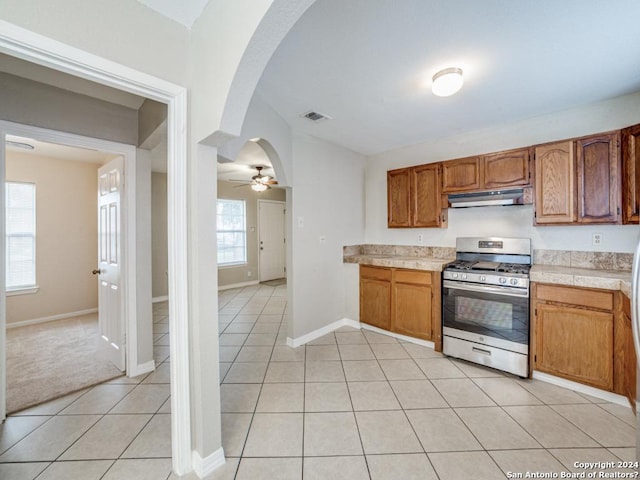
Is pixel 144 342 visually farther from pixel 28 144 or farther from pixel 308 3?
pixel 28 144

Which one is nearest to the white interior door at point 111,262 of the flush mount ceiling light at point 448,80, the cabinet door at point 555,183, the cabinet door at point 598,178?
the flush mount ceiling light at point 448,80

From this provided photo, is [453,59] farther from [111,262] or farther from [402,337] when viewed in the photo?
[111,262]

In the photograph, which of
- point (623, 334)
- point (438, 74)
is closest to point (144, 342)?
point (438, 74)

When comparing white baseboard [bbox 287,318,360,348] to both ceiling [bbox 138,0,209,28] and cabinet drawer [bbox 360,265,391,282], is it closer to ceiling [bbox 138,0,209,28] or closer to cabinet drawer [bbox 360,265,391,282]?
cabinet drawer [bbox 360,265,391,282]

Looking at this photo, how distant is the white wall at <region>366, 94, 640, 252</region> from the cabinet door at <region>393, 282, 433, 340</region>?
0.79 m

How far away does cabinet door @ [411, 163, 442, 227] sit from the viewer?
3.12 meters

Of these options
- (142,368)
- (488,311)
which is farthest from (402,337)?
(142,368)

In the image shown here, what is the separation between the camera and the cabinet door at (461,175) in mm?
2833

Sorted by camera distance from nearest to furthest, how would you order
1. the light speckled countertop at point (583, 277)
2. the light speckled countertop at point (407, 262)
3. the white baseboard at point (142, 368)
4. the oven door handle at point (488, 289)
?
the light speckled countertop at point (583, 277) → the oven door handle at point (488, 289) → the white baseboard at point (142, 368) → the light speckled countertop at point (407, 262)

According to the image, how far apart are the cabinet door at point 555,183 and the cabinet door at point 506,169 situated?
0.32ft

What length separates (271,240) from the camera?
700 cm

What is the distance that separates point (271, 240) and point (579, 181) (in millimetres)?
5949

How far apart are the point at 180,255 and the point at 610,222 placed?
3.28 metres

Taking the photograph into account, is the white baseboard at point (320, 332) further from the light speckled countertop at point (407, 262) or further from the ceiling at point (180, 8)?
the ceiling at point (180, 8)
